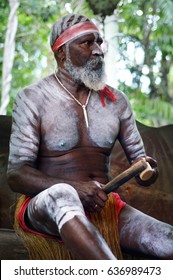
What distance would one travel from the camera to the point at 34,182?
6.98 ft

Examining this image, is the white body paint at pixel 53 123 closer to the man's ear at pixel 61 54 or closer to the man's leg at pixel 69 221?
the man's ear at pixel 61 54

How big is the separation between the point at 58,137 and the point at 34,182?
209 millimetres

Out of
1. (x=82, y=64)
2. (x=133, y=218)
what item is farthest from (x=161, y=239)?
(x=82, y=64)

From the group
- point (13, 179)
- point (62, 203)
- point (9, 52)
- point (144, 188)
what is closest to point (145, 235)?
point (62, 203)

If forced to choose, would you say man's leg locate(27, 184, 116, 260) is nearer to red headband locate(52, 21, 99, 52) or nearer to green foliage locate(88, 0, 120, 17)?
red headband locate(52, 21, 99, 52)

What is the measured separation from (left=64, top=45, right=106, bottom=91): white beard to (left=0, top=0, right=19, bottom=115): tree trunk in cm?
394

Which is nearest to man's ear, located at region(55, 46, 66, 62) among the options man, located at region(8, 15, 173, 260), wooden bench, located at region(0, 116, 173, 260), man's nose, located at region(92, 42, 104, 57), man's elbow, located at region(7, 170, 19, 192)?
man, located at region(8, 15, 173, 260)

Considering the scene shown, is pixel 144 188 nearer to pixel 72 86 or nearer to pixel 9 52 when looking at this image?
pixel 72 86

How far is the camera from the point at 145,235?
6.98 ft

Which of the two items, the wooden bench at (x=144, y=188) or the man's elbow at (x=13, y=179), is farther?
the wooden bench at (x=144, y=188)

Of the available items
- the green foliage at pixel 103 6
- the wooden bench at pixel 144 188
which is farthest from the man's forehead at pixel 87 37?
the green foliage at pixel 103 6

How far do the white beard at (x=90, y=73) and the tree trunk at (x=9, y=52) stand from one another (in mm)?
3936

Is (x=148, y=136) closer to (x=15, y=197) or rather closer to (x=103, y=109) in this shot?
(x=15, y=197)

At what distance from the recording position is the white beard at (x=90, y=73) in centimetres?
232
